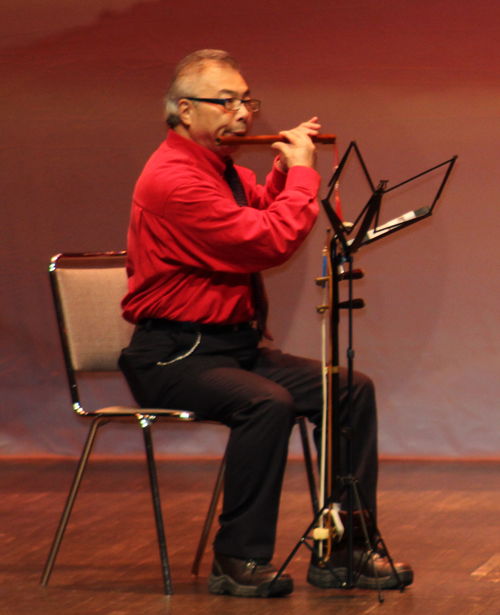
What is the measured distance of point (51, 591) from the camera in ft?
6.36

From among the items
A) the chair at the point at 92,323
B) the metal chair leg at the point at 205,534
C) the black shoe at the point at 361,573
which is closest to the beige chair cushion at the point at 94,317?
the chair at the point at 92,323

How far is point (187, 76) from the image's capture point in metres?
2.13

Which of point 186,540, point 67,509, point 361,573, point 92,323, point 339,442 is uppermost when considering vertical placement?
point 92,323

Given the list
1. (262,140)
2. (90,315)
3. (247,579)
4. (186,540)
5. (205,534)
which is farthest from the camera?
(186,540)

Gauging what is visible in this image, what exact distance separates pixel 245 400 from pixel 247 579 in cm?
37

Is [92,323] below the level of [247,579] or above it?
above

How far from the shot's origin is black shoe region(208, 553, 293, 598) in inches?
71.8

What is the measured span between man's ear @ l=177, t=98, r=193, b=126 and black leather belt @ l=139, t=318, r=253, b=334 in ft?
1.59

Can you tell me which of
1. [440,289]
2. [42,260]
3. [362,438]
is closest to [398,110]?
[440,289]

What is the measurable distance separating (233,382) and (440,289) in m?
1.66

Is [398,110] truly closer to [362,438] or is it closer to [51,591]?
[362,438]

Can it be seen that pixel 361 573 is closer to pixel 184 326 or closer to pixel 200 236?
pixel 184 326

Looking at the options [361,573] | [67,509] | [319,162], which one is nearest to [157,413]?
[67,509]

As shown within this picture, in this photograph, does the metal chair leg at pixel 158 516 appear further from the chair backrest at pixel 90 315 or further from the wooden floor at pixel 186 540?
the chair backrest at pixel 90 315
